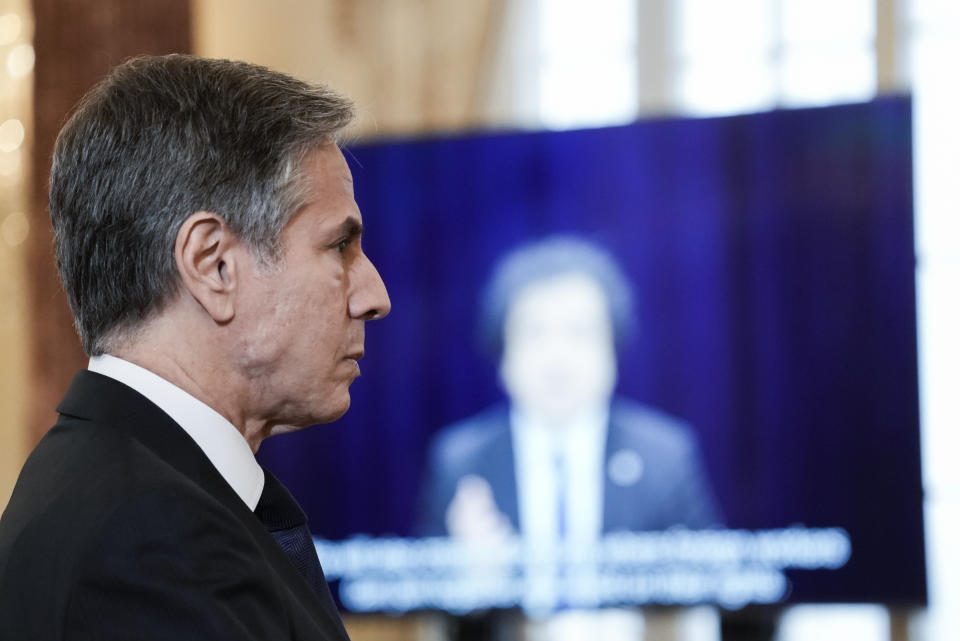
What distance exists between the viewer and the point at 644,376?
3906mm

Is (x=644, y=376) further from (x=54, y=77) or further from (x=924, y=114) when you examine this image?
(x=54, y=77)

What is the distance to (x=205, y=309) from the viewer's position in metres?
1.21

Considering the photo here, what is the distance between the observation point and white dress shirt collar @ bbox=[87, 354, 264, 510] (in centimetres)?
117

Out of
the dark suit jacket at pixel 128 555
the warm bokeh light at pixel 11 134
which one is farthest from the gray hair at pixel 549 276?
the dark suit jacket at pixel 128 555

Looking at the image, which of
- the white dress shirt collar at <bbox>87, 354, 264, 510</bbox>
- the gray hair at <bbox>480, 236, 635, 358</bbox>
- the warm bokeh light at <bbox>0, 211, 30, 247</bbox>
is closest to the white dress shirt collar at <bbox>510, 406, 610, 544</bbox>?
the gray hair at <bbox>480, 236, 635, 358</bbox>

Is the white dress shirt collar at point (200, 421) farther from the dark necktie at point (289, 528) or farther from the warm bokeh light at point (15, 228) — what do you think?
the warm bokeh light at point (15, 228)

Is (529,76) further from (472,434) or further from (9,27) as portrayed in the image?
(9,27)

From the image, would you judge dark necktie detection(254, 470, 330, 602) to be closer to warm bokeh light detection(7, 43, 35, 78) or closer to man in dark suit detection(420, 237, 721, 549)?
man in dark suit detection(420, 237, 721, 549)

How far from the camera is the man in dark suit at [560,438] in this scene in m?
3.87

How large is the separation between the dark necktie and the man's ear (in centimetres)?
19

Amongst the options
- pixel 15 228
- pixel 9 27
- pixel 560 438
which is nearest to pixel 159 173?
pixel 560 438

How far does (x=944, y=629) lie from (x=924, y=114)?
191 cm

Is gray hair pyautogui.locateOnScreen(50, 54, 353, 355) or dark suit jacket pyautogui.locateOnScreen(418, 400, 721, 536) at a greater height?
gray hair pyautogui.locateOnScreen(50, 54, 353, 355)

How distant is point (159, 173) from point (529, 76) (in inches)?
162
